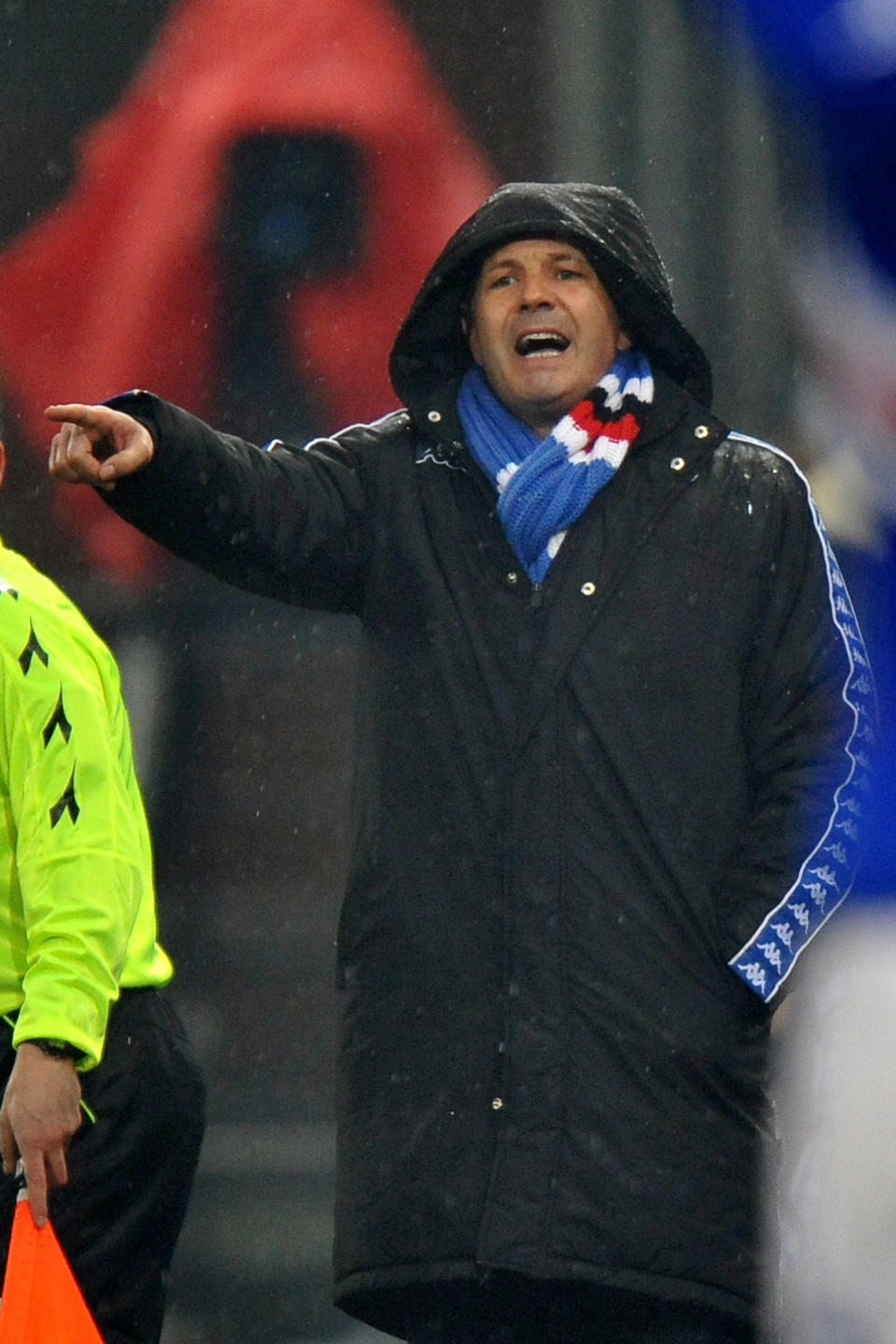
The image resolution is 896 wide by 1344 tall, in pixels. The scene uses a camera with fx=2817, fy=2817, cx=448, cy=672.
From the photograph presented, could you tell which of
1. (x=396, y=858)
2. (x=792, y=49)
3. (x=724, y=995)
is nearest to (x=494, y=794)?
(x=396, y=858)

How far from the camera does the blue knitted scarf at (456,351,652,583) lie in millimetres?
3867

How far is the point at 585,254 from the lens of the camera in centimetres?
407

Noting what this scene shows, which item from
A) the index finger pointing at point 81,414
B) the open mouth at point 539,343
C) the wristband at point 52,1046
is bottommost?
the wristband at point 52,1046

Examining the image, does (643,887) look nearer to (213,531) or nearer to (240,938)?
(213,531)

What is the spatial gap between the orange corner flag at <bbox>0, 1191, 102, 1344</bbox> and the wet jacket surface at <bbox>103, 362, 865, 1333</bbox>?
2.01 feet

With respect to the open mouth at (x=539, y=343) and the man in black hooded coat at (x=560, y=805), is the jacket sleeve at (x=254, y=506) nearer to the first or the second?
the man in black hooded coat at (x=560, y=805)

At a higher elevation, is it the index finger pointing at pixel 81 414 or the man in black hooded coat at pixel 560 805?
the index finger pointing at pixel 81 414

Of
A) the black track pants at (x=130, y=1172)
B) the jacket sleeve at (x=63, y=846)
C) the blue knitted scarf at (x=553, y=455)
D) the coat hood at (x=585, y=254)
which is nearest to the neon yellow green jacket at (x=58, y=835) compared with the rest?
Result: the jacket sleeve at (x=63, y=846)

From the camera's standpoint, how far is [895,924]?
1664 mm

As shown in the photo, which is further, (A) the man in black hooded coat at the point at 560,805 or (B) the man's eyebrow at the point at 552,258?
(B) the man's eyebrow at the point at 552,258

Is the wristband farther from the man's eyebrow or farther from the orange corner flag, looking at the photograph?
the man's eyebrow

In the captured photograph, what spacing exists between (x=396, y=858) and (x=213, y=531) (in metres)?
0.51

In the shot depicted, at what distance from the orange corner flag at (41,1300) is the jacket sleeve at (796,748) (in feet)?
3.22

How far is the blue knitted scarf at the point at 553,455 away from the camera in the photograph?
12.7ft
